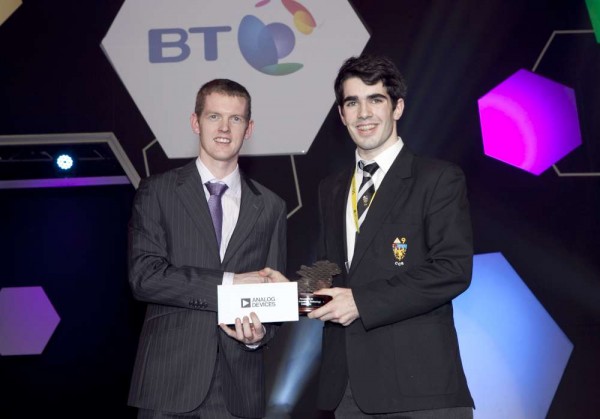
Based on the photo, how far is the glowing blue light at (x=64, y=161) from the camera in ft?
14.2

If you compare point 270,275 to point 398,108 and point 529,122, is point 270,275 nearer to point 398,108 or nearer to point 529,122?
point 398,108

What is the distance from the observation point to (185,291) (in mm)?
2250

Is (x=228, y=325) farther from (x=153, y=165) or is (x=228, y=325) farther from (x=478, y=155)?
(x=478, y=155)

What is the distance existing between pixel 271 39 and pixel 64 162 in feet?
5.01

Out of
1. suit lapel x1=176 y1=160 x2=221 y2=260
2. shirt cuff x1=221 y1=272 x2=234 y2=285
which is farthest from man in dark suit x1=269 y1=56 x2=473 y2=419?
suit lapel x1=176 y1=160 x2=221 y2=260

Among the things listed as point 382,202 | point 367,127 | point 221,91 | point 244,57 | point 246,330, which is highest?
point 244,57

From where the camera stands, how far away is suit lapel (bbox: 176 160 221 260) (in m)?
2.39

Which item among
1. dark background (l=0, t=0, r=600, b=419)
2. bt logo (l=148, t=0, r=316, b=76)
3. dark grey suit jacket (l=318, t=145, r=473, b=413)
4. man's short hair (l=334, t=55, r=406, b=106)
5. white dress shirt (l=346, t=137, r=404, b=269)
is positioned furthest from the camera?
bt logo (l=148, t=0, r=316, b=76)

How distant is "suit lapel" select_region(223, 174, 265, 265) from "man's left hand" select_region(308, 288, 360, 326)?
43 centimetres

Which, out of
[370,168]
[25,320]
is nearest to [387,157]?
[370,168]

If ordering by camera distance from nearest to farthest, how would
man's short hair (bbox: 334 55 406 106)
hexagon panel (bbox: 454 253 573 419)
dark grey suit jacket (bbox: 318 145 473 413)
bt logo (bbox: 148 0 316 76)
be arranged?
dark grey suit jacket (bbox: 318 145 473 413), man's short hair (bbox: 334 55 406 106), hexagon panel (bbox: 454 253 573 419), bt logo (bbox: 148 0 316 76)

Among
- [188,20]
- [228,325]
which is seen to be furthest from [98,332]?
[228,325]

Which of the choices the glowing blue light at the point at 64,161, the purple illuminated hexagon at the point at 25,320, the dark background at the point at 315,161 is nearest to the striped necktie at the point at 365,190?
the dark background at the point at 315,161

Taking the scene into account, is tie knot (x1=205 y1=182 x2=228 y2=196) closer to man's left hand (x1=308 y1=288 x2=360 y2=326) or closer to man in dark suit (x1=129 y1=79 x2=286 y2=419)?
man in dark suit (x1=129 y1=79 x2=286 y2=419)
